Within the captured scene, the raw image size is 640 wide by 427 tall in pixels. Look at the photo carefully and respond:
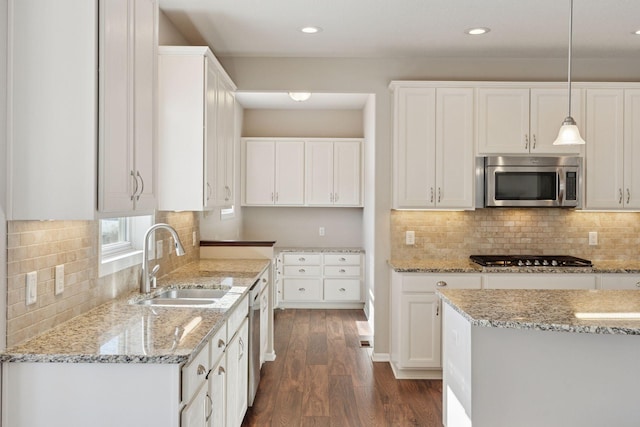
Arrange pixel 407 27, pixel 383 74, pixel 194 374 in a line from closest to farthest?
pixel 194 374 < pixel 407 27 < pixel 383 74

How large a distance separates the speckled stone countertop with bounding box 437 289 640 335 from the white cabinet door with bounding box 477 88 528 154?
1.73m

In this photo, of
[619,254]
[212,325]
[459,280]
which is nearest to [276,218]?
[459,280]

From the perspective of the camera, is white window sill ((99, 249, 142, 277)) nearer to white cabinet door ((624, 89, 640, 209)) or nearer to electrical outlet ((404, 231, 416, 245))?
electrical outlet ((404, 231, 416, 245))

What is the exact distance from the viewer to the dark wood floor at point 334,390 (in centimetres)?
338

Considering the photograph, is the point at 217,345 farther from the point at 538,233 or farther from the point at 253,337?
the point at 538,233

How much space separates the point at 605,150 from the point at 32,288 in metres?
4.24

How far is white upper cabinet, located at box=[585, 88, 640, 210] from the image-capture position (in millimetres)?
4266

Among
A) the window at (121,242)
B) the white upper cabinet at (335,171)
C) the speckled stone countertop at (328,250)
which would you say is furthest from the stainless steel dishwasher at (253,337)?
the white upper cabinet at (335,171)

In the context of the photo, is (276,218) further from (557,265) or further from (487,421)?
(487,421)

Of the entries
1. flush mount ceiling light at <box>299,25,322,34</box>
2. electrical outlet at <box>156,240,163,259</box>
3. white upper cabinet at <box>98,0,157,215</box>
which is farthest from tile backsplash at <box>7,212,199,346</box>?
flush mount ceiling light at <box>299,25,322,34</box>

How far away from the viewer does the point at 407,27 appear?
3674 millimetres

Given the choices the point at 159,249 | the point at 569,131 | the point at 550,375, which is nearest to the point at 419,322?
the point at 550,375

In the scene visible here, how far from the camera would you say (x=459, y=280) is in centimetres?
402

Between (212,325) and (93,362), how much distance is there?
514 mm
